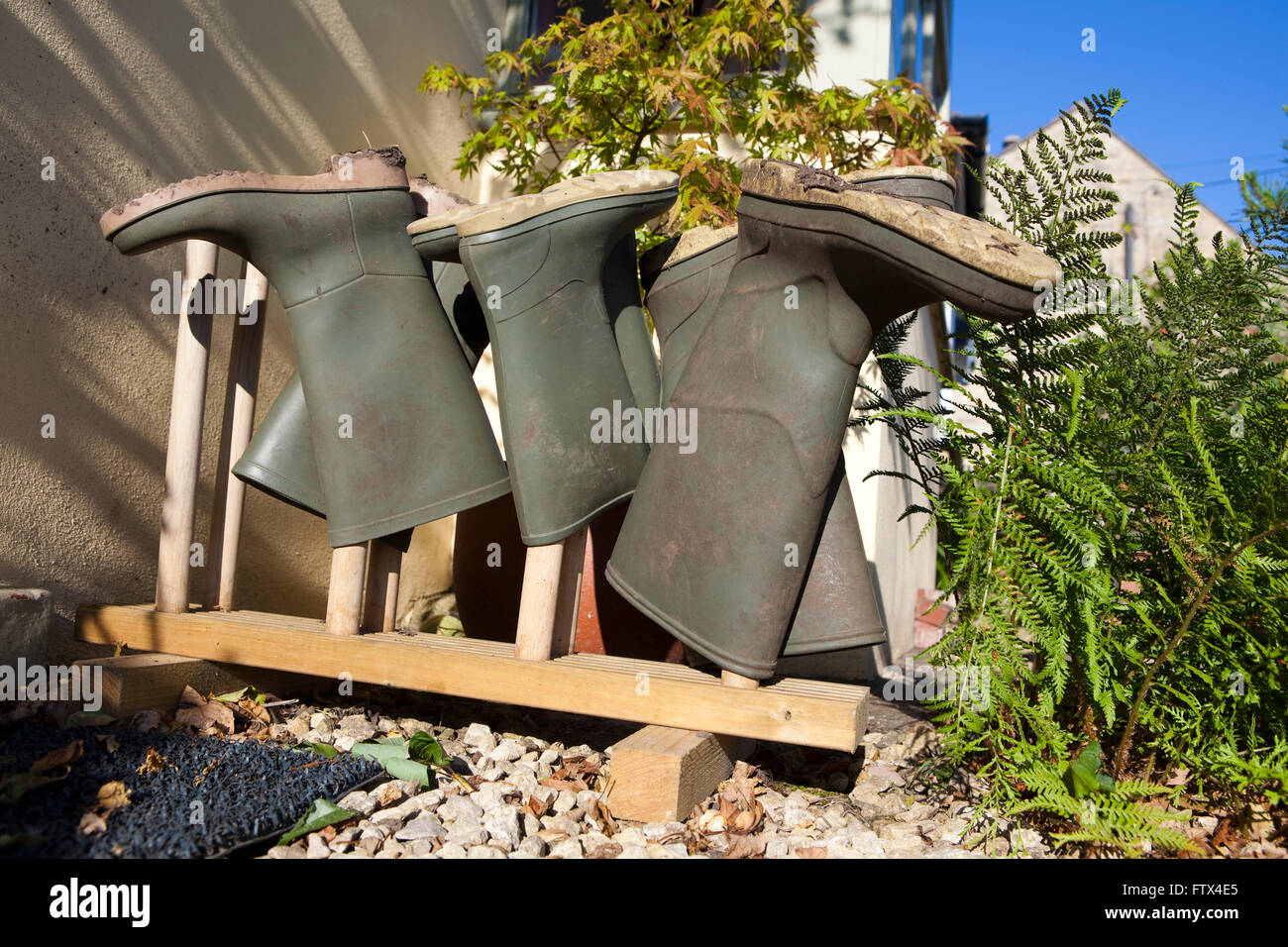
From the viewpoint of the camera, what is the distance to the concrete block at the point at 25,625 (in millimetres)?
2104

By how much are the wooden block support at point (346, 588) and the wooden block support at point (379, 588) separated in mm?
101

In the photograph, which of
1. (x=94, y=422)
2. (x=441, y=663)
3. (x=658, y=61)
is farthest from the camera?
(x=658, y=61)

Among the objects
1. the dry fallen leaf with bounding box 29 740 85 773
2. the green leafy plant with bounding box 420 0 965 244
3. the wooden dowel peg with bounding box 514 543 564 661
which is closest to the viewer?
the dry fallen leaf with bounding box 29 740 85 773

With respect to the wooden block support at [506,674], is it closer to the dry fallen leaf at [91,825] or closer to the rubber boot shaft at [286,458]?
the rubber boot shaft at [286,458]

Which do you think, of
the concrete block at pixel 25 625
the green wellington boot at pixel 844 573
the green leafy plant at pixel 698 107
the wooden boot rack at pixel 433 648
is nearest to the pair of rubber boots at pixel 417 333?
the wooden boot rack at pixel 433 648

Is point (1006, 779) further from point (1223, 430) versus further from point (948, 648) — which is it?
point (1223, 430)

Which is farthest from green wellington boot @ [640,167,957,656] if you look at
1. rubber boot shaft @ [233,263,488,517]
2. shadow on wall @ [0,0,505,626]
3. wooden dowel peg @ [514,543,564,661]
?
shadow on wall @ [0,0,505,626]

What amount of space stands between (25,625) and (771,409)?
5.74 ft

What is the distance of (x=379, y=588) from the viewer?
2.40m

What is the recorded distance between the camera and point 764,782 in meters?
2.21

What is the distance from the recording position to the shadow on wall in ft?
7.72

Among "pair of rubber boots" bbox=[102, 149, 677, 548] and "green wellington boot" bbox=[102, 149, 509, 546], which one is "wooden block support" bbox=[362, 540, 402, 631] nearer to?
"pair of rubber boots" bbox=[102, 149, 677, 548]

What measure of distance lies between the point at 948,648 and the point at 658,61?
2.48m
